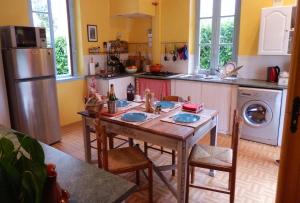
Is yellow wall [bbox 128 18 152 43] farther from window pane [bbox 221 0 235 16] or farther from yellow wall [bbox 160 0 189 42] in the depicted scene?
window pane [bbox 221 0 235 16]

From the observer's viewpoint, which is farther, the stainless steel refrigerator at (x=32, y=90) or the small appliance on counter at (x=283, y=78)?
the small appliance on counter at (x=283, y=78)

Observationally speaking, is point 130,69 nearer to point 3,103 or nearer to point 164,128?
point 3,103

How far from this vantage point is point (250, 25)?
3.71m

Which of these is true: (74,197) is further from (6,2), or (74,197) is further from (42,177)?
(6,2)

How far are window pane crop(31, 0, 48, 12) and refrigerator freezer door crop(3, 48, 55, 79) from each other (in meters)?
1.01

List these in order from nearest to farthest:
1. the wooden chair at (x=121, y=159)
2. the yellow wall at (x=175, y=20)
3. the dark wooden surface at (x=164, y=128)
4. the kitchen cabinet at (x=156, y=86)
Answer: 1. the dark wooden surface at (x=164, y=128)
2. the wooden chair at (x=121, y=159)
3. the kitchen cabinet at (x=156, y=86)
4. the yellow wall at (x=175, y=20)

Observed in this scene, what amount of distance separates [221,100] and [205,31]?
146 cm

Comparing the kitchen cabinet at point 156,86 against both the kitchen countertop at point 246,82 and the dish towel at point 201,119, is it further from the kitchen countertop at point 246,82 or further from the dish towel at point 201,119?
the dish towel at point 201,119

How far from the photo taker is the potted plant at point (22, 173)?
24.8 inches

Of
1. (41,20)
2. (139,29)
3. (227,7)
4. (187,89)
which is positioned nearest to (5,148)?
(187,89)

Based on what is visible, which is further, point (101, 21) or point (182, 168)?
point (101, 21)

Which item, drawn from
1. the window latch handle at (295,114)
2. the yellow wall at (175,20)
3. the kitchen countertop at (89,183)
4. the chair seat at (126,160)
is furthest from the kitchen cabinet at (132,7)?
the kitchen countertop at (89,183)

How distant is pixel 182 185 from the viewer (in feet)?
6.15

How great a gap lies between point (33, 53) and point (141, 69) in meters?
2.52
